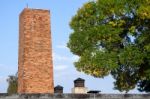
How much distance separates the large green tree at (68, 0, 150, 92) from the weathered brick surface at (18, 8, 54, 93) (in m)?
6.84

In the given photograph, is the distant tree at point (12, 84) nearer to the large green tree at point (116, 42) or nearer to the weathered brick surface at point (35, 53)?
the large green tree at point (116, 42)

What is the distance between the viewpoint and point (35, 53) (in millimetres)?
21875

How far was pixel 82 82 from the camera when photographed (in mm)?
30703

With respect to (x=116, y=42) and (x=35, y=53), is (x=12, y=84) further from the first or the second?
(x=35, y=53)

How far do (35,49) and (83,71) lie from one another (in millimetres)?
7901

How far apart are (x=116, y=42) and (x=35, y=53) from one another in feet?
29.6

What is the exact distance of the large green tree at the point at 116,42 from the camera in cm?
2820

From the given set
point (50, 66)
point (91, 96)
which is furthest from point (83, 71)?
point (91, 96)

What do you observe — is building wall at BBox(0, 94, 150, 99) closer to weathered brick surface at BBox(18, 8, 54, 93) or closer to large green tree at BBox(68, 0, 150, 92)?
weathered brick surface at BBox(18, 8, 54, 93)

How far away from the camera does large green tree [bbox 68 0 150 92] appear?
28203 mm

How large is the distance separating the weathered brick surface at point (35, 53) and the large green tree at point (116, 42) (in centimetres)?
684

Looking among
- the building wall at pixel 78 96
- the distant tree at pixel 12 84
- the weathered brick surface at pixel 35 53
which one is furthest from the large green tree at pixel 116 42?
the building wall at pixel 78 96

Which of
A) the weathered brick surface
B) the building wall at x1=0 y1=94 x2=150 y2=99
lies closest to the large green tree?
the weathered brick surface

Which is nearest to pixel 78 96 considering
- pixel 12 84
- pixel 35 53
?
pixel 35 53
